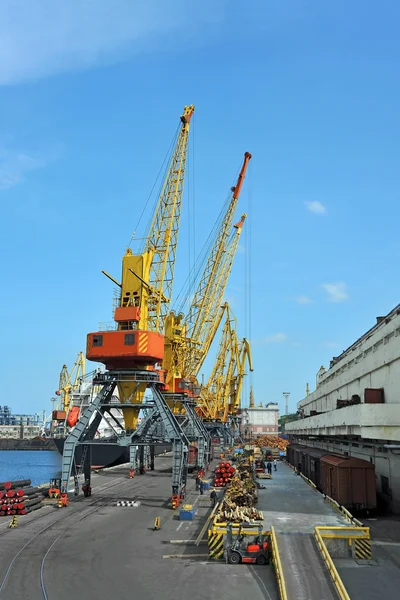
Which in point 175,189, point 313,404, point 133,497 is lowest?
point 133,497

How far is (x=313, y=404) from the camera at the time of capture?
76500mm

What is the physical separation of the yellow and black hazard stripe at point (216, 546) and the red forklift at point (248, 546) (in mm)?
564

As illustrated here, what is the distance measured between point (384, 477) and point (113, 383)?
24.5 meters

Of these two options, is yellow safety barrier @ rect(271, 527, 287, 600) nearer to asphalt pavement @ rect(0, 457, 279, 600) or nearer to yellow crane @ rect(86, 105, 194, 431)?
asphalt pavement @ rect(0, 457, 279, 600)

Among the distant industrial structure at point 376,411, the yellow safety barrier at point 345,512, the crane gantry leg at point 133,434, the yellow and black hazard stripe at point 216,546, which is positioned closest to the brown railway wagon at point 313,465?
the distant industrial structure at point 376,411

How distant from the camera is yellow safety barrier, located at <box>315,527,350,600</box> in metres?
18.1

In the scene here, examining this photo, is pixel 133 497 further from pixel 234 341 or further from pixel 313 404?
pixel 234 341

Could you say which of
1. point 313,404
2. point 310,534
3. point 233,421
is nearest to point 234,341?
point 233,421

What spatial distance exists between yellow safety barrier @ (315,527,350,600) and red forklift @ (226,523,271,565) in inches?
98.1

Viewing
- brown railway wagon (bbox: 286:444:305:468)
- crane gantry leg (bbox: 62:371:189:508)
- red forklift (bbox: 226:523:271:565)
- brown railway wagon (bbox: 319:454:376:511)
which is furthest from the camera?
brown railway wagon (bbox: 286:444:305:468)

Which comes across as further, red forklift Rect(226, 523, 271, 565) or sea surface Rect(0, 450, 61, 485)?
sea surface Rect(0, 450, 61, 485)

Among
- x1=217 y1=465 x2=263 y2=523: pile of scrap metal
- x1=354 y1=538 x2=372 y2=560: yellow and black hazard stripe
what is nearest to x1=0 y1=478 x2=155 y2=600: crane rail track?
x1=217 y1=465 x2=263 y2=523: pile of scrap metal

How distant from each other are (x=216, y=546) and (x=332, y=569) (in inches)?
262

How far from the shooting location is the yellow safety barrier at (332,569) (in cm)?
1806
